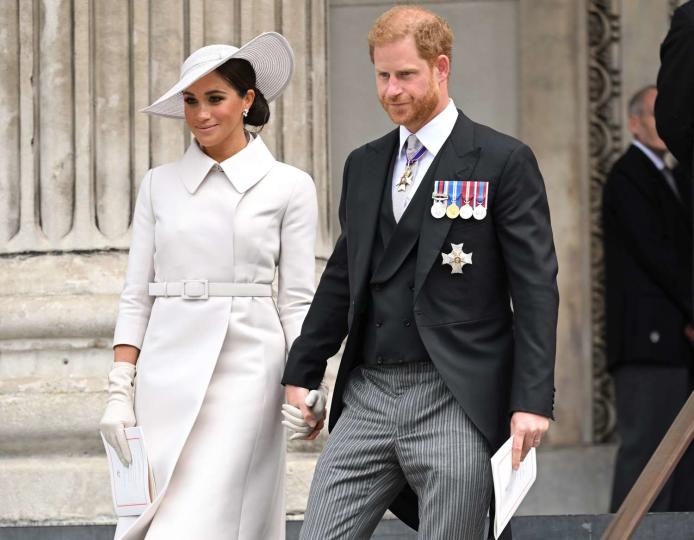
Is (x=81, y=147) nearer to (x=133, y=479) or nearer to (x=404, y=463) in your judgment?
(x=133, y=479)

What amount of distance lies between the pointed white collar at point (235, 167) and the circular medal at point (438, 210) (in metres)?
1.02

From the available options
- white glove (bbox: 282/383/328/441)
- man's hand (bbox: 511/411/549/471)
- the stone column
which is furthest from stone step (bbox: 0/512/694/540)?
man's hand (bbox: 511/411/549/471)

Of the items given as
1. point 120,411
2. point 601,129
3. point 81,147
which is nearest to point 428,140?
point 120,411

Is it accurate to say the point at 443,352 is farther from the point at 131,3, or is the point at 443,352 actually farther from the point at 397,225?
the point at 131,3

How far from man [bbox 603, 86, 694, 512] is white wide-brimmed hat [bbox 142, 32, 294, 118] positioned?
115 inches

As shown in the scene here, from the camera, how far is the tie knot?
4352 millimetres

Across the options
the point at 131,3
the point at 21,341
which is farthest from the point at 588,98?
the point at 21,341

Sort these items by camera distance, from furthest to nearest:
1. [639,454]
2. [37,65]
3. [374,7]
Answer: [374,7], [639,454], [37,65]

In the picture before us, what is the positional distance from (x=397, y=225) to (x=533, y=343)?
0.43 m

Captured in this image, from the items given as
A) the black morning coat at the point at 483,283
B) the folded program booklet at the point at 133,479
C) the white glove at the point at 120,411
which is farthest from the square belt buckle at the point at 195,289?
the black morning coat at the point at 483,283

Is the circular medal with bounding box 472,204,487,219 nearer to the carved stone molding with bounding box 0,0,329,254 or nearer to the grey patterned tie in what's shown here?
the grey patterned tie

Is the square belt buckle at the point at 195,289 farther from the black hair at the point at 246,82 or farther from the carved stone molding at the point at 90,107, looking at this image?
the carved stone molding at the point at 90,107

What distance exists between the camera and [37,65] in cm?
714

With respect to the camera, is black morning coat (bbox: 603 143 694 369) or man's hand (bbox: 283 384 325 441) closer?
man's hand (bbox: 283 384 325 441)
